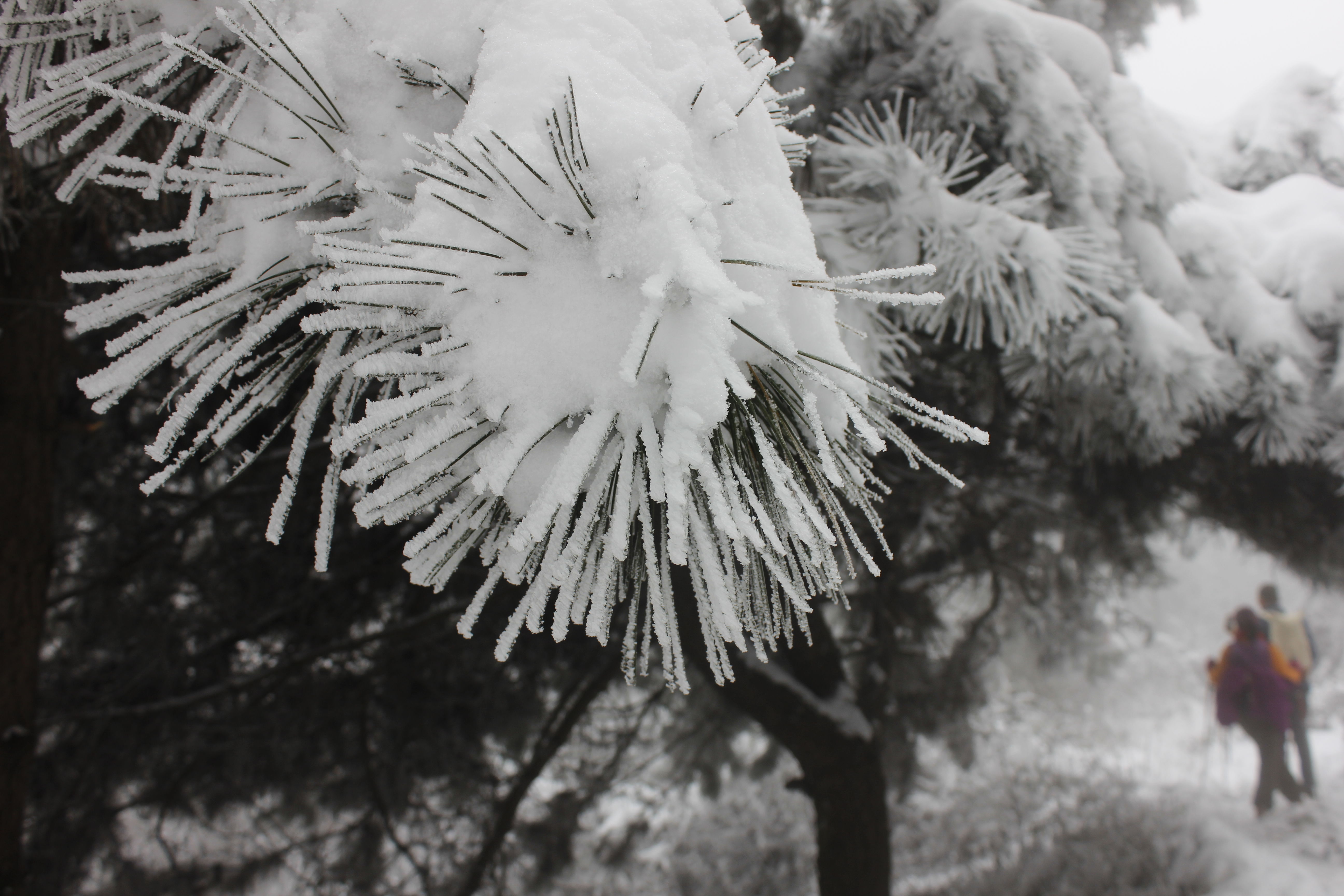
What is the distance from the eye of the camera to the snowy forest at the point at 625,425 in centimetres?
58

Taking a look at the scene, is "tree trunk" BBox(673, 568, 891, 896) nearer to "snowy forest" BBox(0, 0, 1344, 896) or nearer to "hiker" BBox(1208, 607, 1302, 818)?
"snowy forest" BBox(0, 0, 1344, 896)

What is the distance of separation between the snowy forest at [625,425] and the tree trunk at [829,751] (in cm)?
2

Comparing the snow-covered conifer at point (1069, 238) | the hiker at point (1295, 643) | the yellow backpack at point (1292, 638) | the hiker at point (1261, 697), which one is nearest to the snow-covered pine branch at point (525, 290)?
the snow-covered conifer at point (1069, 238)

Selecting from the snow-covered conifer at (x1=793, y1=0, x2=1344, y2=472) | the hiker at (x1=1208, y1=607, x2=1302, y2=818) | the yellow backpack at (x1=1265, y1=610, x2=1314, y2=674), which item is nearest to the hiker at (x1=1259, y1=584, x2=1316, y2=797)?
the yellow backpack at (x1=1265, y1=610, x2=1314, y2=674)

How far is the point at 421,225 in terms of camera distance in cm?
58

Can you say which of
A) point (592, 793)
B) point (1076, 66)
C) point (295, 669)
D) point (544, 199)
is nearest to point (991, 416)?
point (1076, 66)

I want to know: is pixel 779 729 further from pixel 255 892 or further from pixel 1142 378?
pixel 255 892

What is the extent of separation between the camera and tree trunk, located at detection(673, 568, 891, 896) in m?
2.53

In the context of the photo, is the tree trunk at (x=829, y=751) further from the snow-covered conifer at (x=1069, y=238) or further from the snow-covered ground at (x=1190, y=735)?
the snow-covered ground at (x=1190, y=735)

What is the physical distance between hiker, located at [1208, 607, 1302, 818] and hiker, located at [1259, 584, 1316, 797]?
11 cm

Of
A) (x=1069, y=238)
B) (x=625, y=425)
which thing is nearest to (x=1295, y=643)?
(x=1069, y=238)

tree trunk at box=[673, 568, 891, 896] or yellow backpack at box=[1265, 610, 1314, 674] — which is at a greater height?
yellow backpack at box=[1265, 610, 1314, 674]

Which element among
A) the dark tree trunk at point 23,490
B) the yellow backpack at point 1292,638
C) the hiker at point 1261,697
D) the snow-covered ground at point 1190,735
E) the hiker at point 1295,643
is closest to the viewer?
the dark tree trunk at point 23,490

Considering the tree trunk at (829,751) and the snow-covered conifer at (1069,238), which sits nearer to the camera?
the snow-covered conifer at (1069,238)
